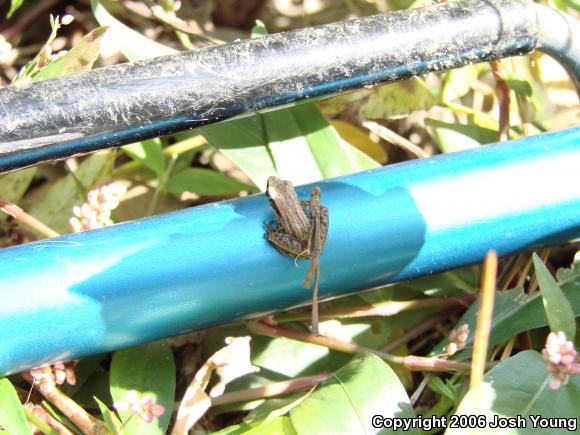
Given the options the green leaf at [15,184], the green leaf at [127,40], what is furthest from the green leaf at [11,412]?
the green leaf at [127,40]

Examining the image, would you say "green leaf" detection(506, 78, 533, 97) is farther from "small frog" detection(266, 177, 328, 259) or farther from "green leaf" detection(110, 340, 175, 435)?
"green leaf" detection(110, 340, 175, 435)

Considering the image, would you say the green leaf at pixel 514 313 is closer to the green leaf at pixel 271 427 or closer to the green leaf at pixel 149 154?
the green leaf at pixel 271 427

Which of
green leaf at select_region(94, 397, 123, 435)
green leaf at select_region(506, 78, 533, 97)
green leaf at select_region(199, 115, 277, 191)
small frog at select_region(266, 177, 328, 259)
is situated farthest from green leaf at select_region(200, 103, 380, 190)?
green leaf at select_region(94, 397, 123, 435)

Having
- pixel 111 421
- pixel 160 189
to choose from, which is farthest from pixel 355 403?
pixel 160 189

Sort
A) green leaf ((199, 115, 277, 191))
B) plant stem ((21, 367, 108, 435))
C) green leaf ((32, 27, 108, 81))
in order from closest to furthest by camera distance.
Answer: plant stem ((21, 367, 108, 435))
green leaf ((32, 27, 108, 81))
green leaf ((199, 115, 277, 191))

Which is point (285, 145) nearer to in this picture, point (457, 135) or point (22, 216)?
point (457, 135)
